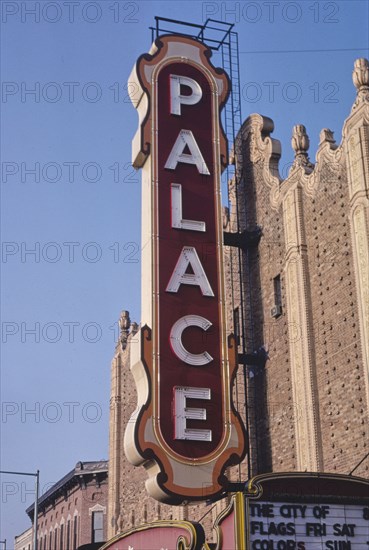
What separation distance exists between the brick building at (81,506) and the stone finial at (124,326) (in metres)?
13.0

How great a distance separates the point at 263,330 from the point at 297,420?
341 cm

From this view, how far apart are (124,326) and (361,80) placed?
1871cm

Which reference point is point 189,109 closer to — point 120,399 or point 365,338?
point 365,338

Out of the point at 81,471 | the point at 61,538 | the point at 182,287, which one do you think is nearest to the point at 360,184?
the point at 182,287

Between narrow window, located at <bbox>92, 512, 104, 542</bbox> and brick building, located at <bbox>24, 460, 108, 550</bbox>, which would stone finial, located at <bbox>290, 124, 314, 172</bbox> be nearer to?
brick building, located at <bbox>24, 460, 108, 550</bbox>

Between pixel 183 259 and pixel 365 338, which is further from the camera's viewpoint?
pixel 183 259

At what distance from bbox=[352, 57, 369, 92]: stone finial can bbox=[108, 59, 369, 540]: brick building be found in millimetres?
A: 24

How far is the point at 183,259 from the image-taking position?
22531 millimetres

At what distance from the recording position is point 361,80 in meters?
22.6

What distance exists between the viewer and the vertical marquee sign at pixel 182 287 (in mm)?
20844

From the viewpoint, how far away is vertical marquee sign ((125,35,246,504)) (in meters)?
20.8

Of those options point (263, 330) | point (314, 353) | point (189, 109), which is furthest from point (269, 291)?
point (189, 109)

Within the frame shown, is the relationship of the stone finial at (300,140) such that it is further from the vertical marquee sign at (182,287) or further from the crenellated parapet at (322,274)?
the vertical marquee sign at (182,287)

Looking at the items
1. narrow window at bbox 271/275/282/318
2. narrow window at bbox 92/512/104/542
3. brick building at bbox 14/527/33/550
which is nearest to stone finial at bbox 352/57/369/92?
narrow window at bbox 271/275/282/318
